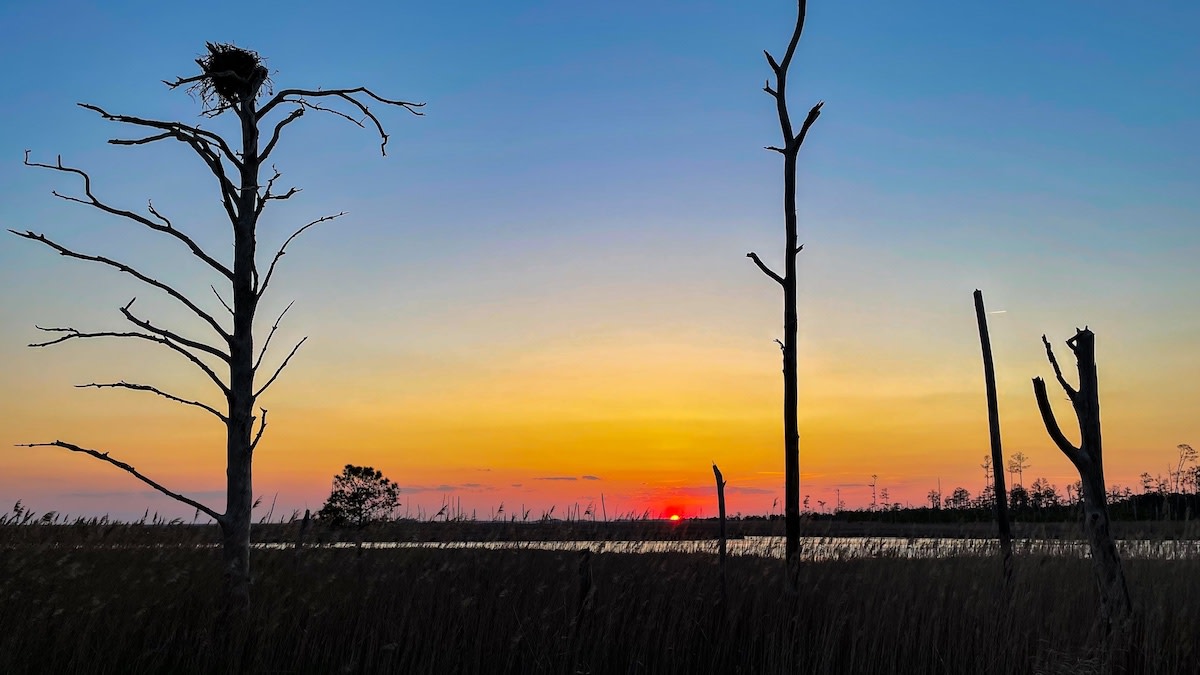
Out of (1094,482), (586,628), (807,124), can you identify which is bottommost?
(586,628)

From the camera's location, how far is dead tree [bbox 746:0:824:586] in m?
10.3

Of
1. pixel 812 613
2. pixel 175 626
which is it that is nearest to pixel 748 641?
pixel 812 613

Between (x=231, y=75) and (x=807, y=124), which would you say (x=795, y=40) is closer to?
(x=807, y=124)

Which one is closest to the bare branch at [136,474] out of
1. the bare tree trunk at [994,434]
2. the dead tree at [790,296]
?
the dead tree at [790,296]

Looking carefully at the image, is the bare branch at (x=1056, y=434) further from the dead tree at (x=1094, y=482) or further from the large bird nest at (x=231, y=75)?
the large bird nest at (x=231, y=75)

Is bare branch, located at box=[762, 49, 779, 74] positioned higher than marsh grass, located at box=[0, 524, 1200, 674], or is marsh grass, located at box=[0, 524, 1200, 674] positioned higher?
bare branch, located at box=[762, 49, 779, 74]

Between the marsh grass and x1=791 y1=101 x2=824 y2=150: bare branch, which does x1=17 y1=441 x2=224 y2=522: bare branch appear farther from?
x1=791 y1=101 x2=824 y2=150: bare branch

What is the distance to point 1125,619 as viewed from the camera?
8.77 m

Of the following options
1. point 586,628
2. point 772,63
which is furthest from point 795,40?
point 586,628

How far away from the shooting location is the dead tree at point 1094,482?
8.89m

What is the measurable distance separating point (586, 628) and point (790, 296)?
438 cm

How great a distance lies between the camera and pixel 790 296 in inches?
417

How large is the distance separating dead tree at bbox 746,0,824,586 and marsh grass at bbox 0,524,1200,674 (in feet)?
3.00

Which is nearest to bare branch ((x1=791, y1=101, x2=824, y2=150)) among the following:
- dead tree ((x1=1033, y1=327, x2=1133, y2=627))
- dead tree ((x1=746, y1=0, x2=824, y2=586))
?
dead tree ((x1=746, y1=0, x2=824, y2=586))
